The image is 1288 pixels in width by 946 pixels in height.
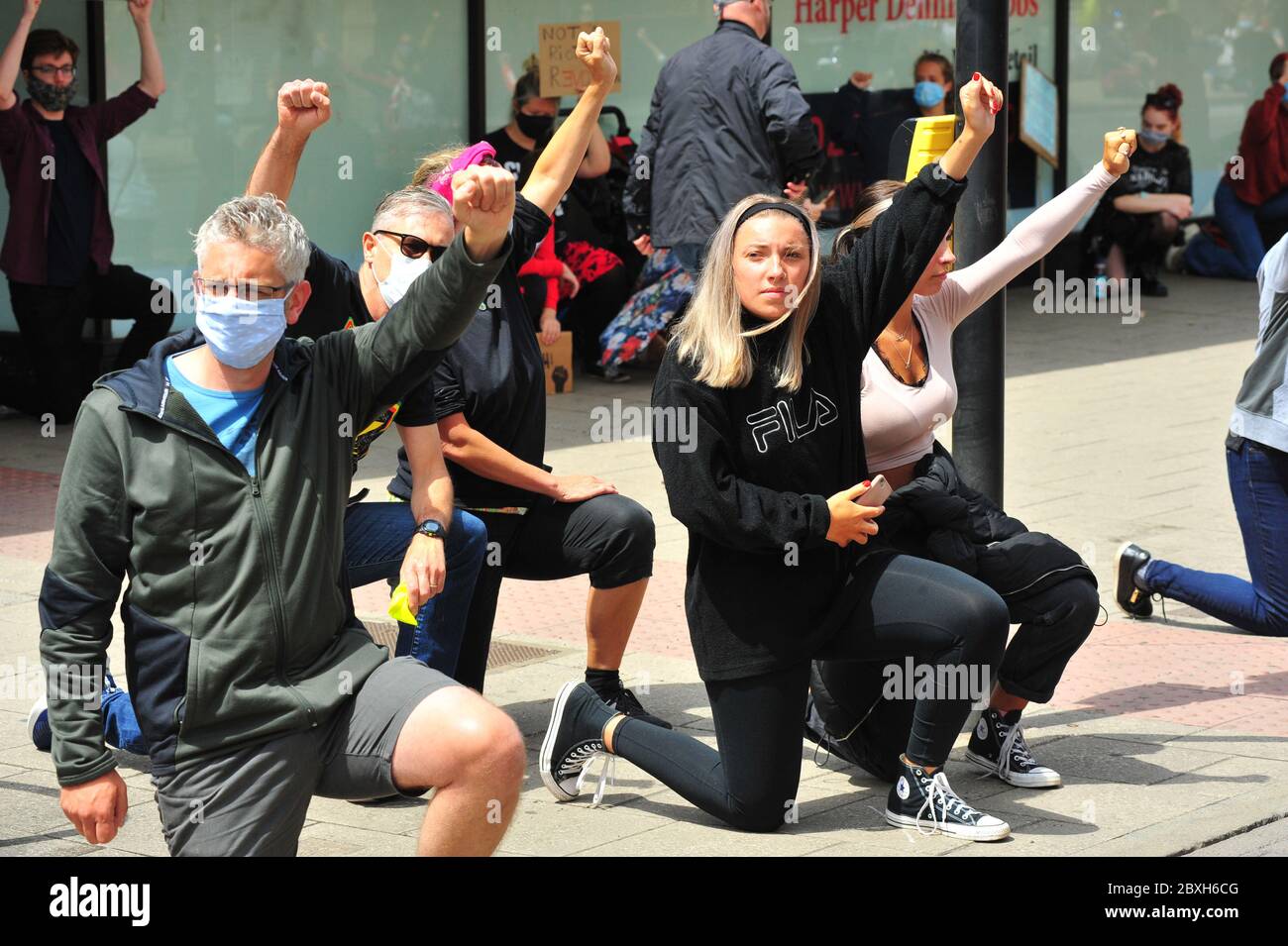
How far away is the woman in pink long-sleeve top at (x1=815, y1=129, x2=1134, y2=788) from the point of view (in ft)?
17.0

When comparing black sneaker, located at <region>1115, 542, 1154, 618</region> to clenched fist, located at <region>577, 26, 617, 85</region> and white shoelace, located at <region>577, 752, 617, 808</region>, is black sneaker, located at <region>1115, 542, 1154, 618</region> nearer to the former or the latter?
white shoelace, located at <region>577, 752, 617, 808</region>

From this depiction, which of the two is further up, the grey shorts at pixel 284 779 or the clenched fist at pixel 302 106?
the clenched fist at pixel 302 106

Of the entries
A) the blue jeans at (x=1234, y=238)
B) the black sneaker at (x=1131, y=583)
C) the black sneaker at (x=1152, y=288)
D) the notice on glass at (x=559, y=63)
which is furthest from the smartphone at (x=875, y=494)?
the blue jeans at (x=1234, y=238)

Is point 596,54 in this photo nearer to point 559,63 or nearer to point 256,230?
point 256,230

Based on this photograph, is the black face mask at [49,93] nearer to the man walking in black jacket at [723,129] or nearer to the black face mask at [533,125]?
the black face mask at [533,125]

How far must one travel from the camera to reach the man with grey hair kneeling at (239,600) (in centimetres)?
359

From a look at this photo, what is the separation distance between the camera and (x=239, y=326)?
3635 millimetres

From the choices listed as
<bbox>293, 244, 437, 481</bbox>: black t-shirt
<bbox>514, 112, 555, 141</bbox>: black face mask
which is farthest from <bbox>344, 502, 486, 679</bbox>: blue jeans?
<bbox>514, 112, 555, 141</bbox>: black face mask

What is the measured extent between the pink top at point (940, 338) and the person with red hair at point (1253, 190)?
12.0m

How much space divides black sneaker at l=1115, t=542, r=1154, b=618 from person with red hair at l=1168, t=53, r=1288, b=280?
34.1 ft

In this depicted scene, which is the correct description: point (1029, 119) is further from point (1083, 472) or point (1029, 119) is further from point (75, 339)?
point (75, 339)

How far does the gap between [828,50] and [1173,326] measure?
3.48 metres

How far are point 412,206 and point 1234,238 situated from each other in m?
13.3
